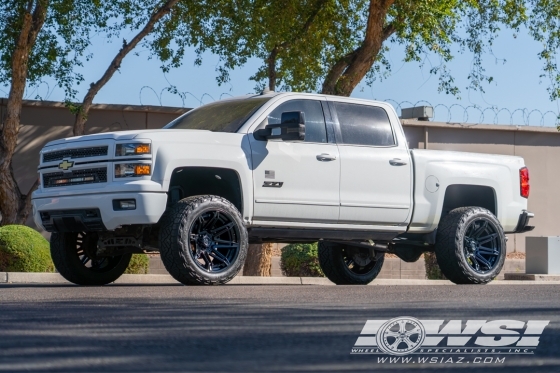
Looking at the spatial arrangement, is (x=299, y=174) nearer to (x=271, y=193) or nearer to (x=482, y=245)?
(x=271, y=193)

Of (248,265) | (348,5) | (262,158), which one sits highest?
(348,5)

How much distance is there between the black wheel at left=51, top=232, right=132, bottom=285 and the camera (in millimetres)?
11508

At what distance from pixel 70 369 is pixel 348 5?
17.6m

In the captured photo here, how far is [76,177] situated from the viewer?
10734 mm

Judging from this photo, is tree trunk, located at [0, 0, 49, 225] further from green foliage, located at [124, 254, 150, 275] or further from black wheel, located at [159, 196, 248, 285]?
black wheel, located at [159, 196, 248, 285]

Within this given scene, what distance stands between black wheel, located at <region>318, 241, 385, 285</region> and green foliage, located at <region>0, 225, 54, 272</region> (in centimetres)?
453

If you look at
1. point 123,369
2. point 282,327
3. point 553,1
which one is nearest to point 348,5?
point 553,1

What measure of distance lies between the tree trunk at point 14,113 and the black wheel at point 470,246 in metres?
9.39

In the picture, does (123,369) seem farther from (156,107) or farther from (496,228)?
(156,107)

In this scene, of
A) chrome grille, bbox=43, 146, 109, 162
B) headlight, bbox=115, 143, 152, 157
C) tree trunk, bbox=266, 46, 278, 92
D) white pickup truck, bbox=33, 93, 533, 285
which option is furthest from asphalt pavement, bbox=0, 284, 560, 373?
tree trunk, bbox=266, 46, 278, 92

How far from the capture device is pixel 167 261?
10195mm

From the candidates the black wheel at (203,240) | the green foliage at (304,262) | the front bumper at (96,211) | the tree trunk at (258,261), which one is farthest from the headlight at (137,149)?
the tree trunk at (258,261)

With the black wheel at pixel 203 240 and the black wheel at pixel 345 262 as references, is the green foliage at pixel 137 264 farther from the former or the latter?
the black wheel at pixel 203 240

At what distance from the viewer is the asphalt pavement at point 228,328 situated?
452 cm
